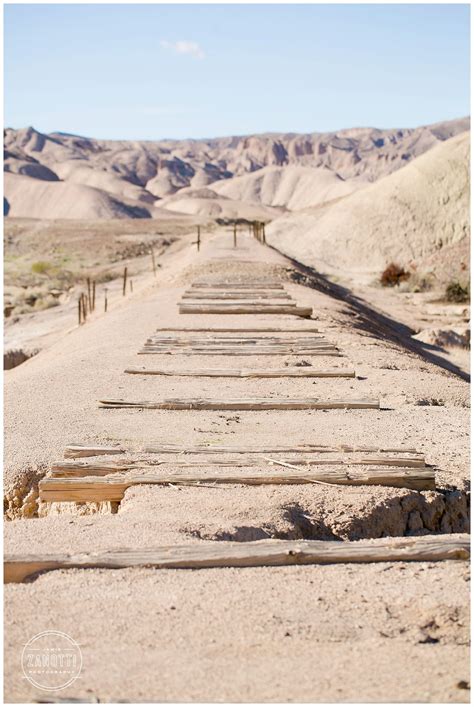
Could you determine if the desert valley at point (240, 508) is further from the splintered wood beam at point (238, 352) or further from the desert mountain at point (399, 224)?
the desert mountain at point (399, 224)

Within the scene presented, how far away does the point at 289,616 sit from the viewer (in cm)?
457

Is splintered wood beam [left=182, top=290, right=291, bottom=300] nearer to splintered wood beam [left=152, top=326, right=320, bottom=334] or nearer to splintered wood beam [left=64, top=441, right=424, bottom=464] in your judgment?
splintered wood beam [left=152, top=326, right=320, bottom=334]

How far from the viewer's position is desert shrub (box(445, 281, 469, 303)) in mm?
31297

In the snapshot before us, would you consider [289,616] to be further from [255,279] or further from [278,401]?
[255,279]

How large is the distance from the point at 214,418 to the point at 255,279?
37.2 feet

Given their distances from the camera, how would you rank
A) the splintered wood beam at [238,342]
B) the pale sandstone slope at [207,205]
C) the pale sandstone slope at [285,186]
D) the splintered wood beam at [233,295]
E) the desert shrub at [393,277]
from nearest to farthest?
1. the splintered wood beam at [238,342]
2. the splintered wood beam at [233,295]
3. the desert shrub at [393,277]
4. the pale sandstone slope at [207,205]
5. the pale sandstone slope at [285,186]

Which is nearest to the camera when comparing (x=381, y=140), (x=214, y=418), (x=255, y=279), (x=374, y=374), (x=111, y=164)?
(x=214, y=418)

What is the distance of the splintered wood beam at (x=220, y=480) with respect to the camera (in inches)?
257

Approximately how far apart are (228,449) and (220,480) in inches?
29.5

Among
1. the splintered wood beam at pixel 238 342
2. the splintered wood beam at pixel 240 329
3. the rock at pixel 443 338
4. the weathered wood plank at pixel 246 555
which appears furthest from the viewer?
the rock at pixel 443 338

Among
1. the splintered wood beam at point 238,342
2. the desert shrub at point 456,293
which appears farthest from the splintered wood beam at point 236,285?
the desert shrub at point 456,293

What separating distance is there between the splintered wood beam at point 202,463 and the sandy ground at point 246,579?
0.27m

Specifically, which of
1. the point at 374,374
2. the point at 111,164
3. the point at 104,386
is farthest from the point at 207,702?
the point at 111,164
